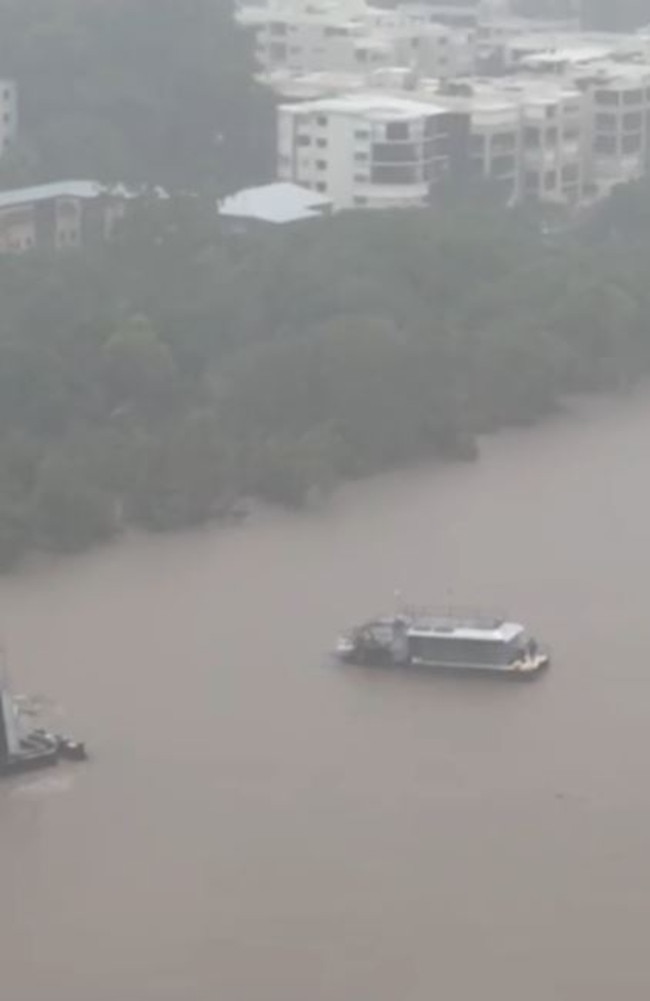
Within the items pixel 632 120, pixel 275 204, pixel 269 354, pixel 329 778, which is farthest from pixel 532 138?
pixel 329 778

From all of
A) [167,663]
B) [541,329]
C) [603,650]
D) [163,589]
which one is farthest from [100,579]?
[541,329]

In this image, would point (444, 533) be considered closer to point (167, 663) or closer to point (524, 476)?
point (524, 476)

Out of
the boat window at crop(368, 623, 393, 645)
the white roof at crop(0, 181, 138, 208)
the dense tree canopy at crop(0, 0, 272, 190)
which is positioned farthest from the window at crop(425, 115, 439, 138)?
the boat window at crop(368, 623, 393, 645)

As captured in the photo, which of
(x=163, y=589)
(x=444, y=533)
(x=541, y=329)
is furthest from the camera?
(x=541, y=329)

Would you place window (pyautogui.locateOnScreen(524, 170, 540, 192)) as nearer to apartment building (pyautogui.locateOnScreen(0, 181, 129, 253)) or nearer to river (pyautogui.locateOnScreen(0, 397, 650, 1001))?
apartment building (pyautogui.locateOnScreen(0, 181, 129, 253))

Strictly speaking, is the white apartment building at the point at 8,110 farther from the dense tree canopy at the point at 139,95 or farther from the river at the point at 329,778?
the river at the point at 329,778

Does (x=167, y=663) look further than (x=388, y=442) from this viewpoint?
No

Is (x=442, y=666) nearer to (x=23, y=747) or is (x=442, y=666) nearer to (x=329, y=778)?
(x=329, y=778)
